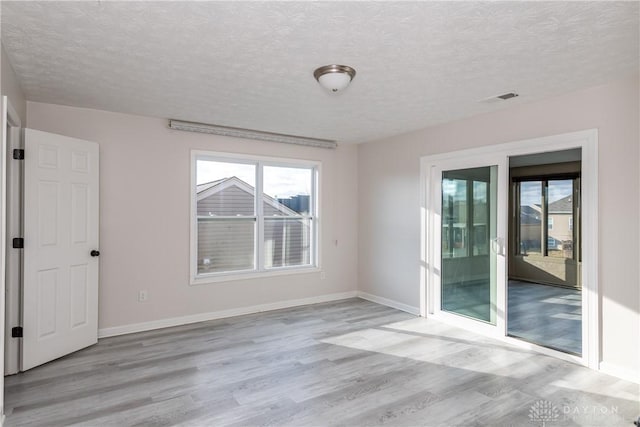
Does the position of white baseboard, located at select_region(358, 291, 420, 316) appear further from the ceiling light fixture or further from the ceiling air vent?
the ceiling air vent

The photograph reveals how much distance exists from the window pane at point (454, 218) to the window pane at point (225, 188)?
103 inches

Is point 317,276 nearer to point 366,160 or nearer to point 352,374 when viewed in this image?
point 366,160

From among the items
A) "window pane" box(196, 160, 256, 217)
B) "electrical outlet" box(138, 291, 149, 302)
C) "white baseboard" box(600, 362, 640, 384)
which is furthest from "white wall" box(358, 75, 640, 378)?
"electrical outlet" box(138, 291, 149, 302)

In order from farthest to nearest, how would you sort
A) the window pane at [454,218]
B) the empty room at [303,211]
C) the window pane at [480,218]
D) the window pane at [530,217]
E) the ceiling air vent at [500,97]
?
the window pane at [530,217]
the window pane at [454,218]
the window pane at [480,218]
the ceiling air vent at [500,97]
the empty room at [303,211]


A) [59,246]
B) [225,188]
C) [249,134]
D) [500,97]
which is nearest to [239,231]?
[225,188]

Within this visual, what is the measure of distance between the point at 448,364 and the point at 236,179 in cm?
344

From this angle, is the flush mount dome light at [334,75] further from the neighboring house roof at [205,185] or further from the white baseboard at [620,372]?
the white baseboard at [620,372]

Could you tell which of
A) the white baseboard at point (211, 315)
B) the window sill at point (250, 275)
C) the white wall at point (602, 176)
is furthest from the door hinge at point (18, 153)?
the white wall at point (602, 176)

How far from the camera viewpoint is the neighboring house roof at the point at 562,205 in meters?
6.85

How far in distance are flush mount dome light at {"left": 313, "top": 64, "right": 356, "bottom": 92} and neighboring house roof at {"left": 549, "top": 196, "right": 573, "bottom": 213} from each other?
591cm

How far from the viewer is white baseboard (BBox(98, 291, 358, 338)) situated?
13.7 ft

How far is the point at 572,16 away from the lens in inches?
83.3

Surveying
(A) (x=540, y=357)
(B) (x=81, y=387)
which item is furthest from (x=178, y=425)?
(A) (x=540, y=357)

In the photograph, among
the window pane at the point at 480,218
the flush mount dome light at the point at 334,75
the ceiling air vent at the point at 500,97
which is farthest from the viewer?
the window pane at the point at 480,218
